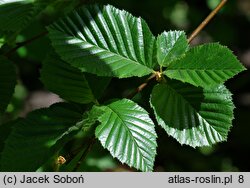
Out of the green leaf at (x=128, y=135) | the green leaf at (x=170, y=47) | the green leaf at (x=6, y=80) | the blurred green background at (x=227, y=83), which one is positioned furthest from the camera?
the blurred green background at (x=227, y=83)

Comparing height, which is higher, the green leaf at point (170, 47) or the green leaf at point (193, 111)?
the green leaf at point (170, 47)

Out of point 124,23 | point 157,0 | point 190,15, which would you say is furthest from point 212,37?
point 124,23

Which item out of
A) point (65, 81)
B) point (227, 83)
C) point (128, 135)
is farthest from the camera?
point (227, 83)

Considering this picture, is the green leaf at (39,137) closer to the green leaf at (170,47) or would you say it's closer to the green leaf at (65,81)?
the green leaf at (65,81)

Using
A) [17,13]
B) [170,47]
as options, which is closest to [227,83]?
[170,47]

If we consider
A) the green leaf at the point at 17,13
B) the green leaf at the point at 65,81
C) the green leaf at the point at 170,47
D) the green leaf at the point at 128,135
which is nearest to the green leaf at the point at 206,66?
the green leaf at the point at 170,47

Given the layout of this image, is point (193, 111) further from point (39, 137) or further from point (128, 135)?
point (39, 137)

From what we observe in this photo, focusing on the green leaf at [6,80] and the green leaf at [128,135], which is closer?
the green leaf at [128,135]

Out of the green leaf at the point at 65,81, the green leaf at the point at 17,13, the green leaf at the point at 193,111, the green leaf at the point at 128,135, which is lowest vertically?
the green leaf at the point at 128,135
